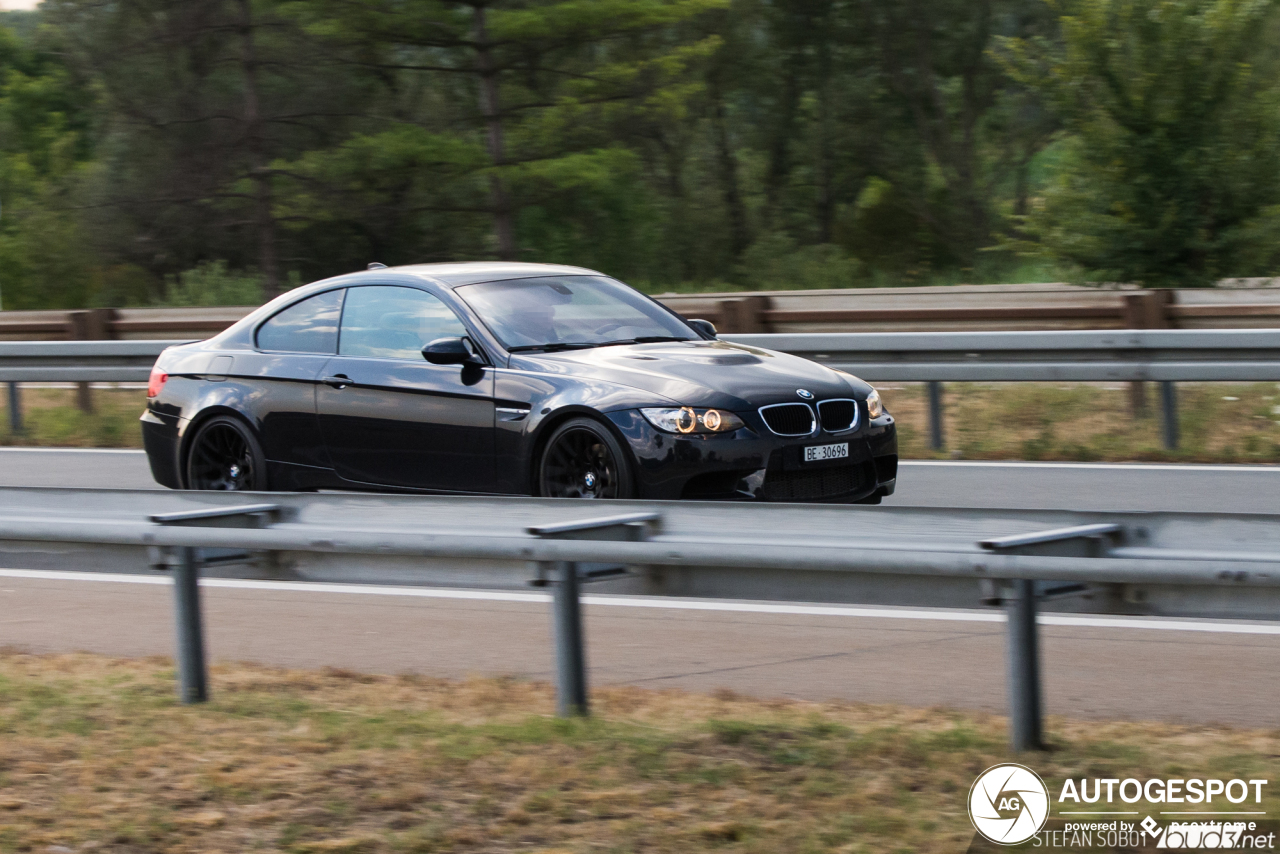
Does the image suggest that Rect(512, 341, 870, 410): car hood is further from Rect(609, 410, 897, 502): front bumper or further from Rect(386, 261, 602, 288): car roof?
Rect(386, 261, 602, 288): car roof

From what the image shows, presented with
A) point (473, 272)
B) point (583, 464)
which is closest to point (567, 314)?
point (473, 272)

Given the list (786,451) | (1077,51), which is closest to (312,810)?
(786,451)

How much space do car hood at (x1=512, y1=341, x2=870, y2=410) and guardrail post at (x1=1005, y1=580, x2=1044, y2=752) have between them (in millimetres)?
3320

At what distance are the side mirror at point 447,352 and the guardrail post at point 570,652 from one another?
3286 millimetres

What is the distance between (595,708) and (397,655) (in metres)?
1.52

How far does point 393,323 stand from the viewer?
913 centimetres

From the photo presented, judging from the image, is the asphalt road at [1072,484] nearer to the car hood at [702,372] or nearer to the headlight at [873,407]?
the headlight at [873,407]

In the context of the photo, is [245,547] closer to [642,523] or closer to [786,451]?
[642,523]

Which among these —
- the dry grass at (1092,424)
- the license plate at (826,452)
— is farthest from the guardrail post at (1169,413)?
the license plate at (826,452)

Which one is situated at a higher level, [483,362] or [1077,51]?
[1077,51]

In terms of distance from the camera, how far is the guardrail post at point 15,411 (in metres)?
16.8

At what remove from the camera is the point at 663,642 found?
7.12 metres

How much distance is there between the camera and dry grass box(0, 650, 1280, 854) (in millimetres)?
4363

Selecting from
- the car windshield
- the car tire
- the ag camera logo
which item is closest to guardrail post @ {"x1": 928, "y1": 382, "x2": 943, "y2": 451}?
the car windshield
